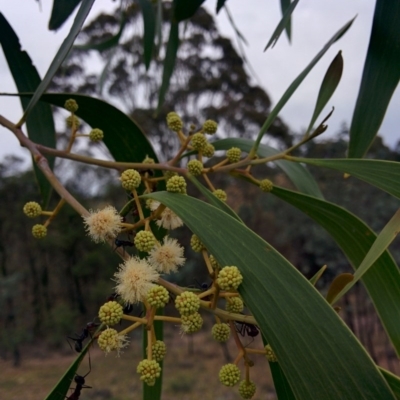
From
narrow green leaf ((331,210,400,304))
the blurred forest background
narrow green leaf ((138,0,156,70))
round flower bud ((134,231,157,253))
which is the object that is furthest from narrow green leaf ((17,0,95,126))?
the blurred forest background

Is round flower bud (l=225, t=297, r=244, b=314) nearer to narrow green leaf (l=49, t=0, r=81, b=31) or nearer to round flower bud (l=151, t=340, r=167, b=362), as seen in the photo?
round flower bud (l=151, t=340, r=167, b=362)

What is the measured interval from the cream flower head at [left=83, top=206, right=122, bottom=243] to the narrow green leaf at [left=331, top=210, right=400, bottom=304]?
30 centimetres

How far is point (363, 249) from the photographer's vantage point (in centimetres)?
77

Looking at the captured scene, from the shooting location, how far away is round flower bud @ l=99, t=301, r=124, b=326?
0.53 metres

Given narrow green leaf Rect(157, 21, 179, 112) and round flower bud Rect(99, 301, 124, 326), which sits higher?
narrow green leaf Rect(157, 21, 179, 112)

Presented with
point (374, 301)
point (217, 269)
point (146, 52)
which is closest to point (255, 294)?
point (217, 269)

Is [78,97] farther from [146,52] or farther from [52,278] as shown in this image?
[52,278]

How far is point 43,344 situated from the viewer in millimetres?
8039

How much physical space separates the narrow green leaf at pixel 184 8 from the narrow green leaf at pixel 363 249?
0.48 m

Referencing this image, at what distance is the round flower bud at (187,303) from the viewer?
495mm

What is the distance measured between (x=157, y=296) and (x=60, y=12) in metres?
0.76

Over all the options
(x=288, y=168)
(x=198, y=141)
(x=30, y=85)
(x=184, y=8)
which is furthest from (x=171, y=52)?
(x=198, y=141)

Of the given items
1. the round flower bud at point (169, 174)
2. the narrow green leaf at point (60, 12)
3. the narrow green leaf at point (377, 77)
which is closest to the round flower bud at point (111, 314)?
the round flower bud at point (169, 174)

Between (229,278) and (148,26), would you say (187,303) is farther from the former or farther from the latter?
(148,26)
